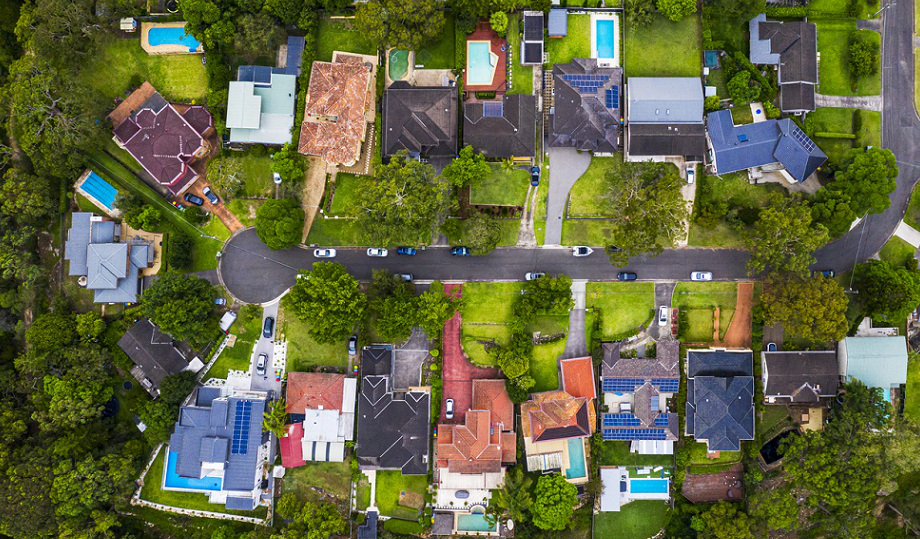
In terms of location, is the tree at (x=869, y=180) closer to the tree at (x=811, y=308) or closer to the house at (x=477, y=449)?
the tree at (x=811, y=308)

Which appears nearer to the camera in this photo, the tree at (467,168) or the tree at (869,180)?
the tree at (869,180)

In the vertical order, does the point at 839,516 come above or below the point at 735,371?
below

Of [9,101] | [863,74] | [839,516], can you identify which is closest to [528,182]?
[863,74]

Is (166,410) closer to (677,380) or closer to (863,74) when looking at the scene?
(677,380)

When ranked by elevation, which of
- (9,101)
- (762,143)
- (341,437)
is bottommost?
(341,437)

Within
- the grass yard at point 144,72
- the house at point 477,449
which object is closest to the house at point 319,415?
the house at point 477,449
